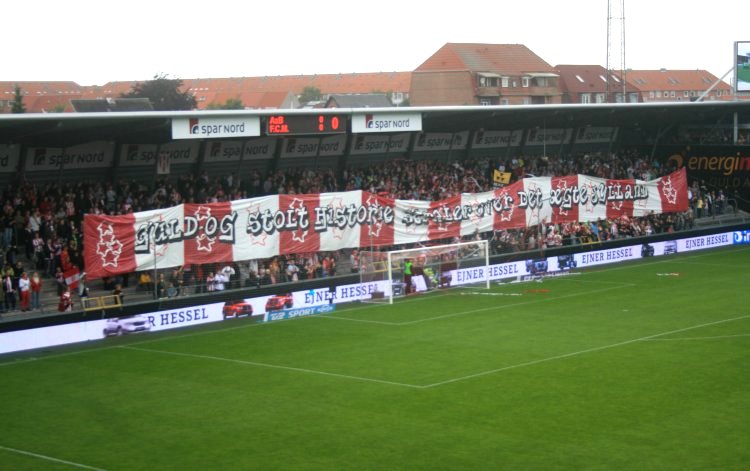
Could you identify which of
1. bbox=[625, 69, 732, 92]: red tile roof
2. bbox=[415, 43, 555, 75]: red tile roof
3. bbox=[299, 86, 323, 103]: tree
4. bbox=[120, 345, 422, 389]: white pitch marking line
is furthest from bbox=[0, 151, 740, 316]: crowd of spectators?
bbox=[299, 86, 323, 103]: tree

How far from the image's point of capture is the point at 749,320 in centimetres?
2953

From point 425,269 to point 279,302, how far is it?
22.3 feet

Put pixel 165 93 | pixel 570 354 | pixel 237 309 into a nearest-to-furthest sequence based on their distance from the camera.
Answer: pixel 570 354, pixel 237 309, pixel 165 93

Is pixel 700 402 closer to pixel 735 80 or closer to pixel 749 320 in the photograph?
pixel 749 320

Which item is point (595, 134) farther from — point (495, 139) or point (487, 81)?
point (487, 81)

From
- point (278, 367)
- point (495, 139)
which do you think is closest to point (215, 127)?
point (278, 367)

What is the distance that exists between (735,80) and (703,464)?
155 ft

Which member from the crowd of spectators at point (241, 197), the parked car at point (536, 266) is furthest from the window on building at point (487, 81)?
the parked car at point (536, 266)

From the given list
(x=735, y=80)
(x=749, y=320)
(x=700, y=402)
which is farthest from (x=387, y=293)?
(x=735, y=80)

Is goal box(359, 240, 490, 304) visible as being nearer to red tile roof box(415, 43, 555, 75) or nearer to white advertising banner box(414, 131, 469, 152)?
white advertising banner box(414, 131, 469, 152)

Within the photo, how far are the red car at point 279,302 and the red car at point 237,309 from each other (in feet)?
2.23

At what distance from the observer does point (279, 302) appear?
107 feet

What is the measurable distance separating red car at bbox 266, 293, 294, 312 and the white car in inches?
178

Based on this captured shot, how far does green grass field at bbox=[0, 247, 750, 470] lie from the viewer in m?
16.6
